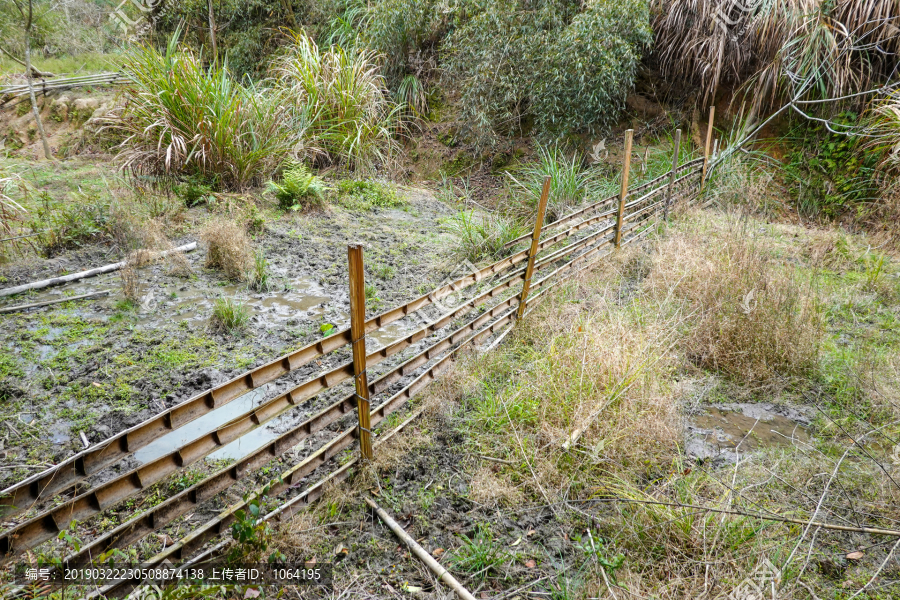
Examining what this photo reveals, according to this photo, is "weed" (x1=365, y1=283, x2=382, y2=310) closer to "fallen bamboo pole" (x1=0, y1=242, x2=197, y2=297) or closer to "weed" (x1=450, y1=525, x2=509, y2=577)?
"fallen bamboo pole" (x1=0, y1=242, x2=197, y2=297)

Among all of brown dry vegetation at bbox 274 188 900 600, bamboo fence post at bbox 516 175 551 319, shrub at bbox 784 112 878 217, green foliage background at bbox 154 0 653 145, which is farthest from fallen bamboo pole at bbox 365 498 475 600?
shrub at bbox 784 112 878 217

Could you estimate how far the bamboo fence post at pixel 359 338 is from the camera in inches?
71.2

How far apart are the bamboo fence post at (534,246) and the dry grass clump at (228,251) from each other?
216 centimetres

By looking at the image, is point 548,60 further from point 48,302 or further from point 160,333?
point 48,302

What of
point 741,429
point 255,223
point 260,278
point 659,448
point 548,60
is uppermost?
point 548,60

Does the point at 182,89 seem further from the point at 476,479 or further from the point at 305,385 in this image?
the point at 476,479

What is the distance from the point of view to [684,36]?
6.65 meters

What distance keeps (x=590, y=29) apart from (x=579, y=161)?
1559 mm

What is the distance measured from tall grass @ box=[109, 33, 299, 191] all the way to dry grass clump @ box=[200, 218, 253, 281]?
1.41 meters

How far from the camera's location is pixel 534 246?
10.3 ft

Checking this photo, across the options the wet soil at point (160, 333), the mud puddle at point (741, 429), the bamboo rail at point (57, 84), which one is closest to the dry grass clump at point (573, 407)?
the mud puddle at point (741, 429)

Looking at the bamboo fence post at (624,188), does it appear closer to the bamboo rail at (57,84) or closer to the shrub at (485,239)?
the shrub at (485,239)

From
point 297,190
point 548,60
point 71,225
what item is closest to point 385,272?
point 297,190

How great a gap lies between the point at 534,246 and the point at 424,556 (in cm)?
191
